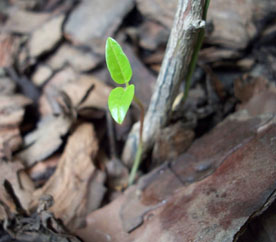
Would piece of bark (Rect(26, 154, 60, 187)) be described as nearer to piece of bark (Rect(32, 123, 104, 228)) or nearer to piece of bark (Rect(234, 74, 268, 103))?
piece of bark (Rect(32, 123, 104, 228))

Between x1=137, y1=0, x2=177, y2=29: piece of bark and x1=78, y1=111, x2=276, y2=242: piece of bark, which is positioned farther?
x1=137, y1=0, x2=177, y2=29: piece of bark

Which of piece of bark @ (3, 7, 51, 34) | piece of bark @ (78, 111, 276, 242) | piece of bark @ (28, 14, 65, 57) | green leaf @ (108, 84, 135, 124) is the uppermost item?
piece of bark @ (3, 7, 51, 34)

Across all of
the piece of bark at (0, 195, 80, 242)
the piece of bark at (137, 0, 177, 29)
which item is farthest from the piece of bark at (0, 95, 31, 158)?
the piece of bark at (137, 0, 177, 29)

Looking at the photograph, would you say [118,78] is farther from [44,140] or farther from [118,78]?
[44,140]

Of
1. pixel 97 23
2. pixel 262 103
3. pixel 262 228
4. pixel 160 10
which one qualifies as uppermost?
pixel 97 23

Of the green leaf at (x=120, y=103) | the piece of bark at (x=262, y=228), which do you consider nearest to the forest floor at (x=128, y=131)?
the piece of bark at (x=262, y=228)

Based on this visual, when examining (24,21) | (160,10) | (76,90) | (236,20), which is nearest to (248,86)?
(236,20)

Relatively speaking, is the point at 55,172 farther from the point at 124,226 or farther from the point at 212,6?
the point at 212,6

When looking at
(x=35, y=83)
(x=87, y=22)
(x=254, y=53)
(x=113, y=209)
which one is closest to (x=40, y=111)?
(x=35, y=83)

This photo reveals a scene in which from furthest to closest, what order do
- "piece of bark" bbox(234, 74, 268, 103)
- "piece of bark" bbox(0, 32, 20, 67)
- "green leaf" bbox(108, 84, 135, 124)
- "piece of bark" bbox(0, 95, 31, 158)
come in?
"piece of bark" bbox(0, 32, 20, 67) → "piece of bark" bbox(234, 74, 268, 103) → "piece of bark" bbox(0, 95, 31, 158) → "green leaf" bbox(108, 84, 135, 124)
